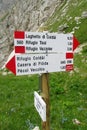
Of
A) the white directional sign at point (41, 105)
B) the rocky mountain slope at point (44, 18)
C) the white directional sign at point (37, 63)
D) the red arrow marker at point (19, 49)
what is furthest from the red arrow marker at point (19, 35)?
the rocky mountain slope at point (44, 18)

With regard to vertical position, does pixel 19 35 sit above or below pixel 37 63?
above

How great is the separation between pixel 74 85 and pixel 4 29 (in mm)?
84725

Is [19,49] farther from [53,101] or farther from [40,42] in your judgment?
[53,101]

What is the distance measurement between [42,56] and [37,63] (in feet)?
0.72

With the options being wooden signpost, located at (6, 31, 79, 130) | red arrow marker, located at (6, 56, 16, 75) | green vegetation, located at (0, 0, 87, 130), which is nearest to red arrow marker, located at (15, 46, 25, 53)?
wooden signpost, located at (6, 31, 79, 130)

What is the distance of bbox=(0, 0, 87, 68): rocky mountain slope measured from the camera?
39.7 meters

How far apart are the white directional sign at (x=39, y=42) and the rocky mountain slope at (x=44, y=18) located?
25.1 meters

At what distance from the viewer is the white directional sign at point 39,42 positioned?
8.45 metres

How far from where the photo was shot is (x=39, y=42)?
28.3 feet

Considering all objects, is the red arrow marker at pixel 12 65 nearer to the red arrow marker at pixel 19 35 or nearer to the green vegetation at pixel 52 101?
the red arrow marker at pixel 19 35

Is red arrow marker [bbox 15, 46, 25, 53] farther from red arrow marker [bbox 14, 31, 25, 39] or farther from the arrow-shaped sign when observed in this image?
red arrow marker [bbox 14, 31, 25, 39]

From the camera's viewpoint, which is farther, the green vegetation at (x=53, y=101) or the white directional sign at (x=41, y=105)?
the green vegetation at (x=53, y=101)

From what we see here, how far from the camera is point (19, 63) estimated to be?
8398 mm

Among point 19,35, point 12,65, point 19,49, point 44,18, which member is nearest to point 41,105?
point 12,65
